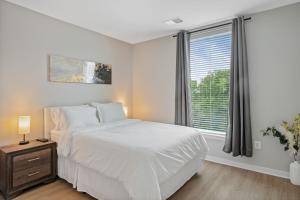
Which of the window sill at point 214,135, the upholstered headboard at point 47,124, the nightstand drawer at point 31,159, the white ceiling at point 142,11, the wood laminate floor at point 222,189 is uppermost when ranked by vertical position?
Result: the white ceiling at point 142,11

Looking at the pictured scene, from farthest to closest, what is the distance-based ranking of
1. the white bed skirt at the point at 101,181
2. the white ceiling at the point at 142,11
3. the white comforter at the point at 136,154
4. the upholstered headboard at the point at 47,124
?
1. the upholstered headboard at the point at 47,124
2. the white ceiling at the point at 142,11
3. the white bed skirt at the point at 101,181
4. the white comforter at the point at 136,154

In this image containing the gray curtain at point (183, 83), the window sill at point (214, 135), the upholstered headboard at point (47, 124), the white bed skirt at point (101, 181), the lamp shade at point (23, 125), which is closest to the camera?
the white bed skirt at point (101, 181)

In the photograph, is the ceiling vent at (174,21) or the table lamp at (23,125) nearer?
the table lamp at (23,125)

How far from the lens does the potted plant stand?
2.38 meters

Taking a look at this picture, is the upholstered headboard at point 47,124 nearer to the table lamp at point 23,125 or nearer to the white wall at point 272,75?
the table lamp at point 23,125

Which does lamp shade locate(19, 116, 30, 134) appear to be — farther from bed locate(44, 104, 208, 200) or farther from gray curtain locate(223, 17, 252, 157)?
gray curtain locate(223, 17, 252, 157)

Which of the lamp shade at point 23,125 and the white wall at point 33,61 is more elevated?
the white wall at point 33,61

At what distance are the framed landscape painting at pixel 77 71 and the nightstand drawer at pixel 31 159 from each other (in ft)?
3.94

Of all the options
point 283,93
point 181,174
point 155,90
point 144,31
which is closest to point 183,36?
point 144,31

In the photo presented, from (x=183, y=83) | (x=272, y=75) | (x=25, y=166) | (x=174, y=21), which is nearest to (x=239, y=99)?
(x=272, y=75)

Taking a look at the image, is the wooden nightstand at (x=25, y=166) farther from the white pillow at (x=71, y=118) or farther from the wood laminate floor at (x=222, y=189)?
the white pillow at (x=71, y=118)

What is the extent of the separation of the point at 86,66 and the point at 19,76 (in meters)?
1.13

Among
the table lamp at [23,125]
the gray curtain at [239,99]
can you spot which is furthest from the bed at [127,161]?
the gray curtain at [239,99]

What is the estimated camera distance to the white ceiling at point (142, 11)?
98.2 inches
